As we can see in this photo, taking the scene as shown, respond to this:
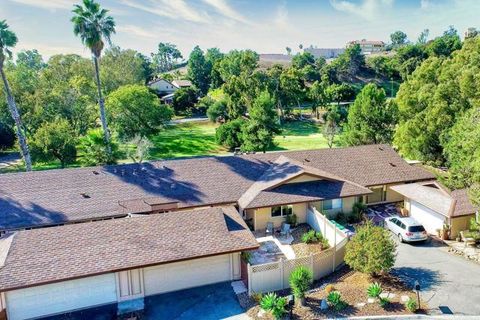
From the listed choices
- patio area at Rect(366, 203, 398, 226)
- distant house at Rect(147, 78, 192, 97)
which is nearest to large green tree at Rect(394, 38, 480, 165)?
patio area at Rect(366, 203, 398, 226)

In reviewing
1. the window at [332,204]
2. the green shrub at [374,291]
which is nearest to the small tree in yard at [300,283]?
the green shrub at [374,291]

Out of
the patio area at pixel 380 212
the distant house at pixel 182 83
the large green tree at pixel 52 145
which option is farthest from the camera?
the distant house at pixel 182 83

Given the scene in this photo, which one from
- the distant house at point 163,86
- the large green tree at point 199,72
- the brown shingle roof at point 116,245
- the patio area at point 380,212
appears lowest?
the patio area at point 380,212

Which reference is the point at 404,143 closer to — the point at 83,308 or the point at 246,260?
the point at 246,260

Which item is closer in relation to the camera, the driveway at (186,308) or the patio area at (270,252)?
the driveway at (186,308)

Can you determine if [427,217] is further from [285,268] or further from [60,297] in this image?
[60,297]

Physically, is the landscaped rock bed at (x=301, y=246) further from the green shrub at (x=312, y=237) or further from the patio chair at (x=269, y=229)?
the patio chair at (x=269, y=229)

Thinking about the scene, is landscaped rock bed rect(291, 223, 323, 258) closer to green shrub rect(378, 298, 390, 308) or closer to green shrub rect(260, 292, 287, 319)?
green shrub rect(260, 292, 287, 319)

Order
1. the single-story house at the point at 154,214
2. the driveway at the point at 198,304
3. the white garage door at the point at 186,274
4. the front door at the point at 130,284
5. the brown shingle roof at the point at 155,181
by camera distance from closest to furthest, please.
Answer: the driveway at the point at 198,304 → the single-story house at the point at 154,214 → the front door at the point at 130,284 → the white garage door at the point at 186,274 → the brown shingle roof at the point at 155,181

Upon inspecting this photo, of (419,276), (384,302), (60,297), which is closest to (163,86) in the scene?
(60,297)
